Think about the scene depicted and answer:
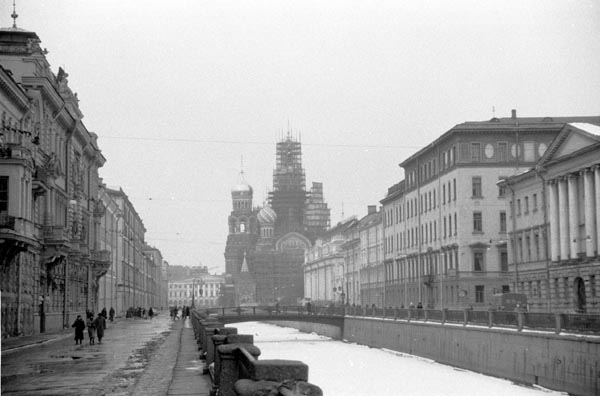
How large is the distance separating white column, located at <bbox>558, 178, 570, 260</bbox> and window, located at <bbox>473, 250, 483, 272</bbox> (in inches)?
843

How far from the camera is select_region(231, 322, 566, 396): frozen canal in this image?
4528cm

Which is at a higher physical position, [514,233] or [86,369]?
[514,233]

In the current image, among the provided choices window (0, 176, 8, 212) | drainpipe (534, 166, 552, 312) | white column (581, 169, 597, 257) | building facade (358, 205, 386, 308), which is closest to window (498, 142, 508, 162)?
drainpipe (534, 166, 552, 312)

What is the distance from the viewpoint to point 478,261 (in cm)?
9081

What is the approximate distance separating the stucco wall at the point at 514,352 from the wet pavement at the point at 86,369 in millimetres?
14450

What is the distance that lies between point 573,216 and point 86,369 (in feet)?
153

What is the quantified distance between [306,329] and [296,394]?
126258 mm

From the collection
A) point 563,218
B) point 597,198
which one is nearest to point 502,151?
point 563,218

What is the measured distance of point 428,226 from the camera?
105m

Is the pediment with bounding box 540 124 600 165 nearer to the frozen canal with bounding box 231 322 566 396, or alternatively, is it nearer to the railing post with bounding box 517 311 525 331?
the frozen canal with bounding box 231 322 566 396

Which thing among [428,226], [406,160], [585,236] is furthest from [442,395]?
[406,160]

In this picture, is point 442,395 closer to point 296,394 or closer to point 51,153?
point 51,153

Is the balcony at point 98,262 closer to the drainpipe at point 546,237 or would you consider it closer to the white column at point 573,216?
the drainpipe at point 546,237

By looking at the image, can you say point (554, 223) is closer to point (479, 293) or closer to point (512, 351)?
point (479, 293)
